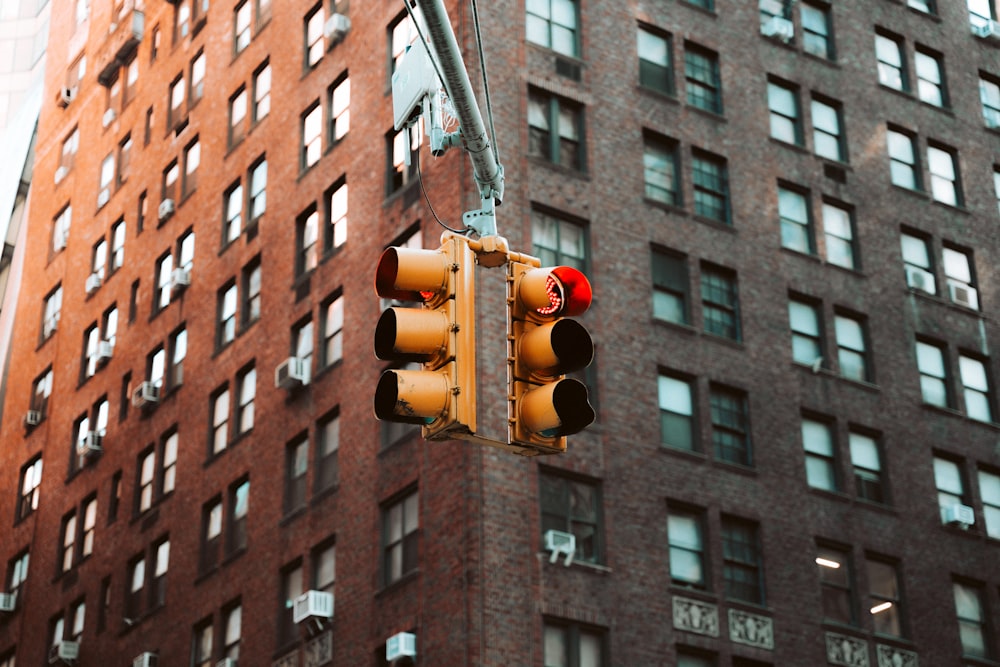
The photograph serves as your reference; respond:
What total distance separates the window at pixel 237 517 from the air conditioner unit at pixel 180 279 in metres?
8.17

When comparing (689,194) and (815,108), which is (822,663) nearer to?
(689,194)

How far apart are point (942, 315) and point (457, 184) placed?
14.9 metres

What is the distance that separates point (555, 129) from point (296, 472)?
10.3 metres

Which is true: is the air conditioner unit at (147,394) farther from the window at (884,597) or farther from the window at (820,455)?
the window at (884,597)

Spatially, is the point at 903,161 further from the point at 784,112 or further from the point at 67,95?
the point at 67,95

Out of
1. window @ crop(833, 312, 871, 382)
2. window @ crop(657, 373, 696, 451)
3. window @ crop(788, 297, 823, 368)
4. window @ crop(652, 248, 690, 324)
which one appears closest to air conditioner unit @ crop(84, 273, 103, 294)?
window @ crop(652, 248, 690, 324)

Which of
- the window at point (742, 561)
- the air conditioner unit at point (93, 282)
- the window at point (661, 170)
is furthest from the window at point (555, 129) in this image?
the air conditioner unit at point (93, 282)

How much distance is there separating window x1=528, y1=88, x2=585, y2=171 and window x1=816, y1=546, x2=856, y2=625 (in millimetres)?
10607

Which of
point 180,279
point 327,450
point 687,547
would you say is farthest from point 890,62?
point 180,279

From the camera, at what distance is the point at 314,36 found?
1741 inches

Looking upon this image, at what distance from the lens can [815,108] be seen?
43156 mm

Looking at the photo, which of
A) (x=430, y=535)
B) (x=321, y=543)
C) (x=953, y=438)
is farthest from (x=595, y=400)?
(x=953, y=438)

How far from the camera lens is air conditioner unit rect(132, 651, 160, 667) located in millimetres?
42062

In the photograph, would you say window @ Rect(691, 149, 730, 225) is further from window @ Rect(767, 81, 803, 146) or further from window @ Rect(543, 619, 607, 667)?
window @ Rect(543, 619, 607, 667)
